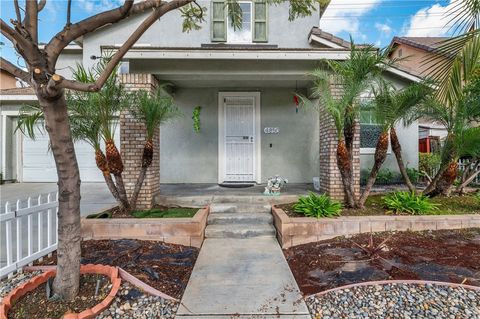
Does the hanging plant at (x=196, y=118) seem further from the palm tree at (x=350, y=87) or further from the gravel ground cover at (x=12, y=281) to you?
the gravel ground cover at (x=12, y=281)

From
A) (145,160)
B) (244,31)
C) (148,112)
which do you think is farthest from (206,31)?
(145,160)

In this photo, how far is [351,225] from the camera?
15.1ft

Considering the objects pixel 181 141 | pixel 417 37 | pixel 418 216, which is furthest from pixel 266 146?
pixel 417 37

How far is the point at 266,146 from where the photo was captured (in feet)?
27.1

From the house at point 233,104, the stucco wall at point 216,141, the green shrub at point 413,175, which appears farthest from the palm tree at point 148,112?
the green shrub at point 413,175

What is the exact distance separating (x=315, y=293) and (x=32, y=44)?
349cm

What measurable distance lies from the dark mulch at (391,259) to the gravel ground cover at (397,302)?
19cm

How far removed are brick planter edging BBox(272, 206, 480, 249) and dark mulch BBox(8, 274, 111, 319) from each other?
2694 mm

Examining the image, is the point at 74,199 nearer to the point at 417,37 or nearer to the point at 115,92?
the point at 115,92

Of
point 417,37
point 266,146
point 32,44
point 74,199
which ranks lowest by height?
point 74,199

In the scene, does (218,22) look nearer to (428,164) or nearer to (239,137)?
(239,137)

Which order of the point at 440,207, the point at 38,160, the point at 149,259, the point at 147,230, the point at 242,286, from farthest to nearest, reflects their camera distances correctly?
the point at 38,160 → the point at 440,207 → the point at 147,230 → the point at 149,259 → the point at 242,286

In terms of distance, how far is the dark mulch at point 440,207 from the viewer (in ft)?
16.5

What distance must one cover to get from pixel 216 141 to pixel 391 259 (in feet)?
18.3
